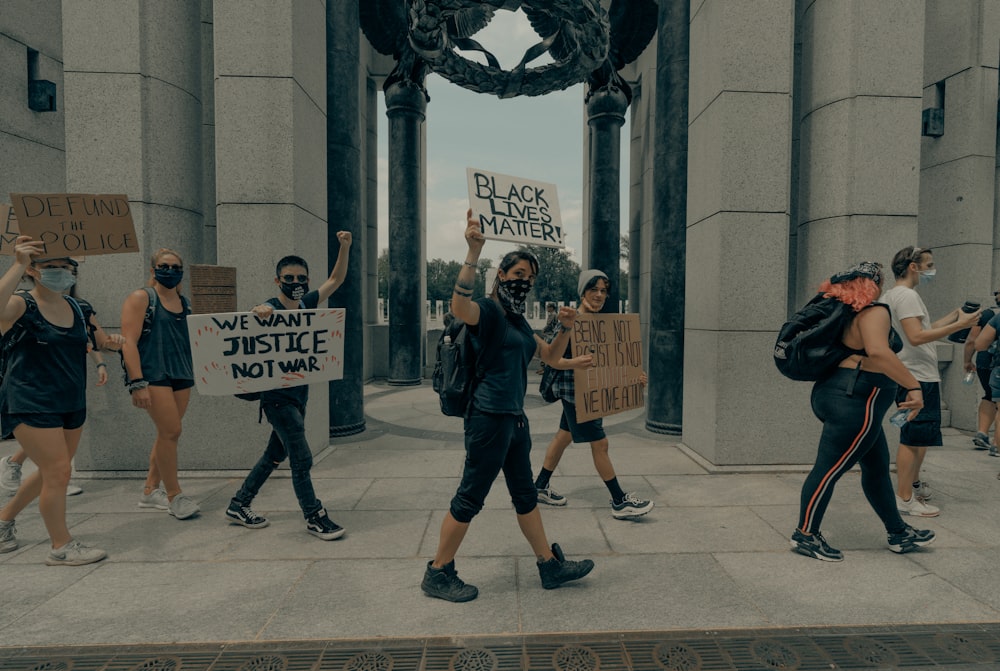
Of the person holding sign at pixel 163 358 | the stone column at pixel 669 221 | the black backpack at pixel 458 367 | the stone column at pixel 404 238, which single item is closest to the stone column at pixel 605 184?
the stone column at pixel 404 238

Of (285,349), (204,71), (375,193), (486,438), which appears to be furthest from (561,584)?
(375,193)

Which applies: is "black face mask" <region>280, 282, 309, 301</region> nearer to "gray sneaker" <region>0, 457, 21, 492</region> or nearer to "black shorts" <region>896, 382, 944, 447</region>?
"gray sneaker" <region>0, 457, 21, 492</region>

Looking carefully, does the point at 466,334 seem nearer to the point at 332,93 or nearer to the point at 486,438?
the point at 486,438

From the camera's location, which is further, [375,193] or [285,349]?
[375,193]

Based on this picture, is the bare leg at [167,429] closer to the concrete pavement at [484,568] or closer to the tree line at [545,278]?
the concrete pavement at [484,568]

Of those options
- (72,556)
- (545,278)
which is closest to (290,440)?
(72,556)

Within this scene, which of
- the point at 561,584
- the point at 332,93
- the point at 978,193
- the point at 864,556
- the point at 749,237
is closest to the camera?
the point at 561,584

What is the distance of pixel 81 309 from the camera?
4141mm

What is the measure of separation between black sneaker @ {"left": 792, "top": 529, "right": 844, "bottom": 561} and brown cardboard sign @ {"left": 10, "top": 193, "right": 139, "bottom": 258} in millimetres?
5305

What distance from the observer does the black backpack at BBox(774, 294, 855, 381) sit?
11.9 feet

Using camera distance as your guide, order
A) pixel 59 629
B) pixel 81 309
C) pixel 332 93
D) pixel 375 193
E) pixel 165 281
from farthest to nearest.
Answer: pixel 375 193
pixel 332 93
pixel 165 281
pixel 81 309
pixel 59 629

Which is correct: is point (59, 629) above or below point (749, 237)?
below

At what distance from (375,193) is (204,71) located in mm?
8969

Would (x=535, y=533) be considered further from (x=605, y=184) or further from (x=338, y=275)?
(x=605, y=184)
